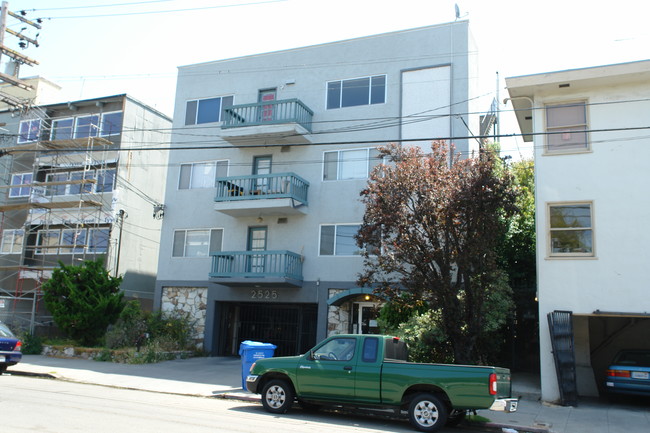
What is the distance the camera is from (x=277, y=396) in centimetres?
1125

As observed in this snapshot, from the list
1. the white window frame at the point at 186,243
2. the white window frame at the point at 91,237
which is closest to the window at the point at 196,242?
the white window frame at the point at 186,243

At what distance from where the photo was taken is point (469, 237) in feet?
45.0

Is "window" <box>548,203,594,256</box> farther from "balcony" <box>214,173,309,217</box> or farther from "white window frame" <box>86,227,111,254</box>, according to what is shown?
"white window frame" <box>86,227,111,254</box>

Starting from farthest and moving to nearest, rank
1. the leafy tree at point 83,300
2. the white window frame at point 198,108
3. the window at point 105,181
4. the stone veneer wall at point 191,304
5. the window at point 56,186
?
1. the window at point 56,186
2. the window at point 105,181
3. the white window frame at point 198,108
4. the stone veneer wall at point 191,304
5. the leafy tree at point 83,300

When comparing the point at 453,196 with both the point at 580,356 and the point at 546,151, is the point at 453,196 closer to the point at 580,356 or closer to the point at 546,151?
the point at 546,151

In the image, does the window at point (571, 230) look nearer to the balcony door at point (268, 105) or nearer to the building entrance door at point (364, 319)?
the building entrance door at point (364, 319)

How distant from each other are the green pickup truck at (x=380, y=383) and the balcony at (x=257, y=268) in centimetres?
874

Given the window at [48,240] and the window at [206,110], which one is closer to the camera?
the window at [206,110]

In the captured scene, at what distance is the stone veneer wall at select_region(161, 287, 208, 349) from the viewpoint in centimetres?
2267

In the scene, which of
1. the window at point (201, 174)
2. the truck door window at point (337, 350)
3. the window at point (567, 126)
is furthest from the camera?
the window at point (201, 174)

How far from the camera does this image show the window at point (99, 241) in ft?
82.8

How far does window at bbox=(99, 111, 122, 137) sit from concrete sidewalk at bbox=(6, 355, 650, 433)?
10.7m

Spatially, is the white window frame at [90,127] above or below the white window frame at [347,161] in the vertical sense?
above

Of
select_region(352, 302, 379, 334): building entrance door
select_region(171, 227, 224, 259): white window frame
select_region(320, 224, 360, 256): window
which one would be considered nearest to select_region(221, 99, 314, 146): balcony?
select_region(320, 224, 360, 256): window
